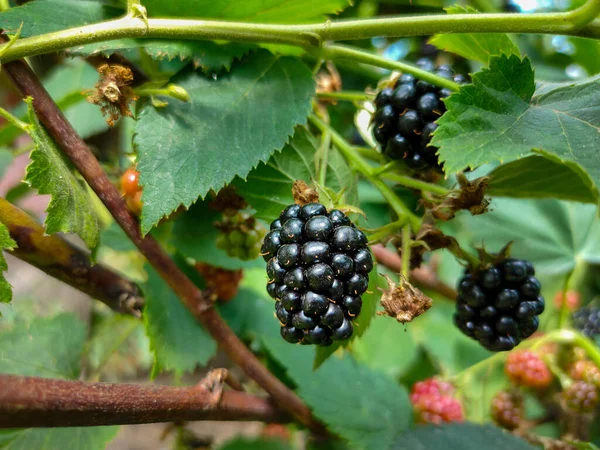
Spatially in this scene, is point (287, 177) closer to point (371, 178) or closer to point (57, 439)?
point (371, 178)

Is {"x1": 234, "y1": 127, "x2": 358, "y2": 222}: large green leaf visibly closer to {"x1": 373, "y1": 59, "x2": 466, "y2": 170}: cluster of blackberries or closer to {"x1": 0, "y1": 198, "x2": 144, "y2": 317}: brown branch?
{"x1": 373, "y1": 59, "x2": 466, "y2": 170}: cluster of blackberries

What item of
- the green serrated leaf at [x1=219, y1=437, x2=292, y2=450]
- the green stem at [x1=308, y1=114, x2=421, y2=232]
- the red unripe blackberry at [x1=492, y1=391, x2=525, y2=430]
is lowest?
the green serrated leaf at [x1=219, y1=437, x2=292, y2=450]

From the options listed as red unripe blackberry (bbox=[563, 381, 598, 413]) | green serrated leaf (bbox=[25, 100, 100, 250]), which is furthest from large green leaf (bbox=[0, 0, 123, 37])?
red unripe blackberry (bbox=[563, 381, 598, 413])

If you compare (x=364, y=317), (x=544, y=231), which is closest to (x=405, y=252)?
(x=364, y=317)

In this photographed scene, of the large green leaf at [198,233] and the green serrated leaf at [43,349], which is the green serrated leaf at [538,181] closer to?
the large green leaf at [198,233]

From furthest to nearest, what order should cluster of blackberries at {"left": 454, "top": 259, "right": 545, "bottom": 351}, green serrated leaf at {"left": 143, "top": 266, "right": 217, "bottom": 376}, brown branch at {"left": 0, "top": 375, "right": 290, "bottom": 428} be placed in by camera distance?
green serrated leaf at {"left": 143, "top": 266, "right": 217, "bottom": 376} < cluster of blackberries at {"left": 454, "top": 259, "right": 545, "bottom": 351} < brown branch at {"left": 0, "top": 375, "right": 290, "bottom": 428}

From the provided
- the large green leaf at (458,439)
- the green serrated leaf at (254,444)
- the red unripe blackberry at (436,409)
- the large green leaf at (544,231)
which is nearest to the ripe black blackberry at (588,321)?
the large green leaf at (544,231)
